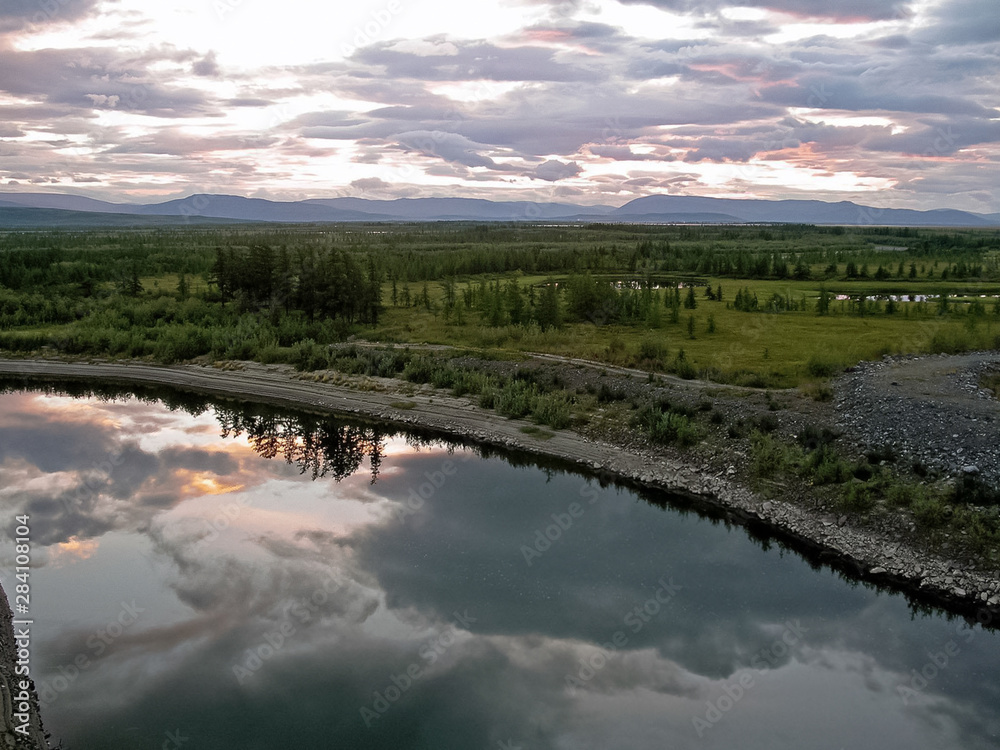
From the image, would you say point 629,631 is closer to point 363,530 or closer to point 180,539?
point 363,530

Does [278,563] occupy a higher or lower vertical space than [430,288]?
lower

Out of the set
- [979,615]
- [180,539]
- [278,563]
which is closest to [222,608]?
[278,563]

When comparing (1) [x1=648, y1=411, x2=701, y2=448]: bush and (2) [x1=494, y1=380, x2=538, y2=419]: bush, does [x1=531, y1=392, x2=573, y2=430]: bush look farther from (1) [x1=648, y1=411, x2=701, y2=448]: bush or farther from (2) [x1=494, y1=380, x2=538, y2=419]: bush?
(1) [x1=648, y1=411, x2=701, y2=448]: bush

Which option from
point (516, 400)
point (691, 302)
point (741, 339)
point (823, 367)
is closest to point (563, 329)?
point (741, 339)

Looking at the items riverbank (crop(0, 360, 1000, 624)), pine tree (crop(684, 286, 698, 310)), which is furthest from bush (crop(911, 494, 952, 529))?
pine tree (crop(684, 286, 698, 310))

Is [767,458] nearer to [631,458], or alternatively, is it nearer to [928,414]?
[631,458]

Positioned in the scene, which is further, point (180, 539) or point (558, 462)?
point (558, 462)
